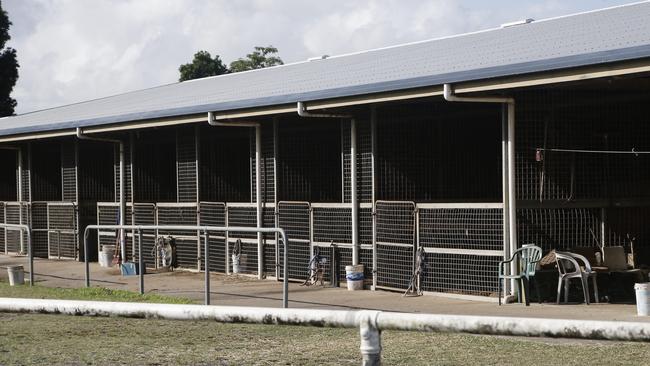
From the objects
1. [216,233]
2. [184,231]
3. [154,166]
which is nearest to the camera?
[216,233]

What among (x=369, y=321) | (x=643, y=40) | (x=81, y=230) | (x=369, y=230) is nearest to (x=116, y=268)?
(x=81, y=230)

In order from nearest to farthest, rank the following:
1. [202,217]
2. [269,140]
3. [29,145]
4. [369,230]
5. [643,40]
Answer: [643,40] < [369,230] < [269,140] < [202,217] < [29,145]

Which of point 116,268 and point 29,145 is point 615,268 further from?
point 29,145

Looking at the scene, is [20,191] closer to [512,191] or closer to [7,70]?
[512,191]

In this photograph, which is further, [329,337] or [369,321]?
[329,337]

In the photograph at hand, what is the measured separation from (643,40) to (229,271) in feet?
29.9

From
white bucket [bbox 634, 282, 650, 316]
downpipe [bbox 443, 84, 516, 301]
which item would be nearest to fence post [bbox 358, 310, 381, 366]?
white bucket [bbox 634, 282, 650, 316]

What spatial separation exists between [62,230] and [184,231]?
4.56m

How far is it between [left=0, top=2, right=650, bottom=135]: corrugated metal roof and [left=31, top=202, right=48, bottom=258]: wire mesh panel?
191 cm

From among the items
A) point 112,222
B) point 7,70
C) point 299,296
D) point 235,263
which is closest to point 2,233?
point 112,222

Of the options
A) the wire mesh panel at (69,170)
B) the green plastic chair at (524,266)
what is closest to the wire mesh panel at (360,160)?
the green plastic chair at (524,266)

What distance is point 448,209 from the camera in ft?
47.4

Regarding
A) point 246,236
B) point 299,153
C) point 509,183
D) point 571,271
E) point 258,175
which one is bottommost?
point 571,271

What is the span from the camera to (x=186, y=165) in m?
19.7
